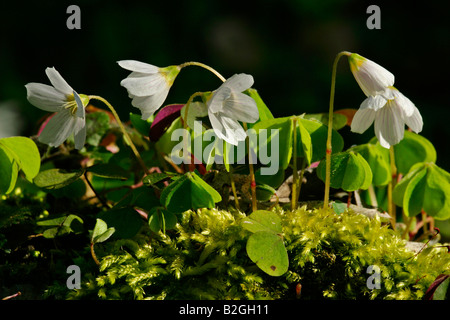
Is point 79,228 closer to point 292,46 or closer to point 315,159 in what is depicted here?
point 315,159

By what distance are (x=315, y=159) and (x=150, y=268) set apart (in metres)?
0.36

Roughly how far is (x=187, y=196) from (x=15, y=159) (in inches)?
12.9

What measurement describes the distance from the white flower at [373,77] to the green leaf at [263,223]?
261 mm

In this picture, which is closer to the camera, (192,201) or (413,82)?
(192,201)

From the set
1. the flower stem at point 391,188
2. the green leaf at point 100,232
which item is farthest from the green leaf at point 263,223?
the flower stem at point 391,188

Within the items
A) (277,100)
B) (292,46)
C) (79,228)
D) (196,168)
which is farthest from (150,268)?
(292,46)

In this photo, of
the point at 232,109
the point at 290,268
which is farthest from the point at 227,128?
the point at 290,268

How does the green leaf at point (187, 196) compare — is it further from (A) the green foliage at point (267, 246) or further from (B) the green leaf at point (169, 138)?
(B) the green leaf at point (169, 138)

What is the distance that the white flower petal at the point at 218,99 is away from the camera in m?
0.75

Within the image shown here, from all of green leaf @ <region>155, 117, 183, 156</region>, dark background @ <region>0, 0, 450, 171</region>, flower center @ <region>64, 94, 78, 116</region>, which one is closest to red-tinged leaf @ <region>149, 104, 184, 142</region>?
green leaf @ <region>155, 117, 183, 156</region>

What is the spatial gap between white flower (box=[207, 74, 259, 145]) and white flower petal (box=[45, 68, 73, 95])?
9.8 inches

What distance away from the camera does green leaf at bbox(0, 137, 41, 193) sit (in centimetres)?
87
